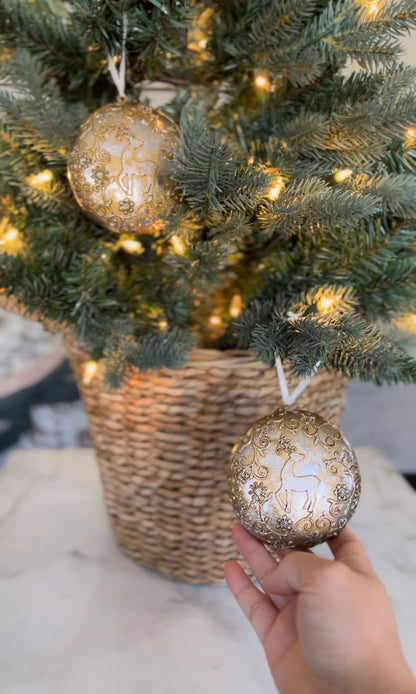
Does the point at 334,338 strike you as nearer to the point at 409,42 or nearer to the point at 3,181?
the point at 3,181

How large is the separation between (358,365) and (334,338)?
5 cm

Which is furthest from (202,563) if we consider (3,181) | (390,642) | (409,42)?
(409,42)

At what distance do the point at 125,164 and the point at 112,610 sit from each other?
528 millimetres

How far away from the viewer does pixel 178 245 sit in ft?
1.68

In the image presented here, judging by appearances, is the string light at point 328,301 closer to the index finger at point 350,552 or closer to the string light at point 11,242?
the index finger at point 350,552

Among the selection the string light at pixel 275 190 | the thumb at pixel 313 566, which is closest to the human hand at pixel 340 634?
the thumb at pixel 313 566

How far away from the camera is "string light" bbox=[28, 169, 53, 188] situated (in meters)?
0.52

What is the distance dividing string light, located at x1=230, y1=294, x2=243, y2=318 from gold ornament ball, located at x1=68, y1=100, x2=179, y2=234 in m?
0.22

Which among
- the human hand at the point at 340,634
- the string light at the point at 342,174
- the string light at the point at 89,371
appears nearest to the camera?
the human hand at the point at 340,634

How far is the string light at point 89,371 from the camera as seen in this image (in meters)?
0.58

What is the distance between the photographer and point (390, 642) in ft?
1.19

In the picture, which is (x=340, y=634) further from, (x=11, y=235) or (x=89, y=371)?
(x=11, y=235)

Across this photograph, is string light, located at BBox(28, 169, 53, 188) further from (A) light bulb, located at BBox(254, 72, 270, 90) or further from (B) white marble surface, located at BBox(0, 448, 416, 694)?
(B) white marble surface, located at BBox(0, 448, 416, 694)

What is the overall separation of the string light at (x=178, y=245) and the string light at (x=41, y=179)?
142mm
